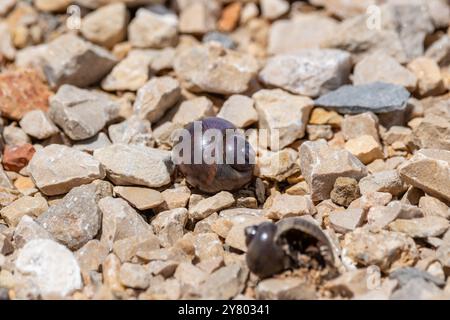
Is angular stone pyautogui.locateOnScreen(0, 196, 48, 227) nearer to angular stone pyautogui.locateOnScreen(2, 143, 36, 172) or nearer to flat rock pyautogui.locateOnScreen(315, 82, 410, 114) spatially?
angular stone pyautogui.locateOnScreen(2, 143, 36, 172)

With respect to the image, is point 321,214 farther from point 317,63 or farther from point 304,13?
point 304,13

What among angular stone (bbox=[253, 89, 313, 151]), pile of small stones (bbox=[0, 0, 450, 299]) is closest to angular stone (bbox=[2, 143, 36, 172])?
pile of small stones (bbox=[0, 0, 450, 299])

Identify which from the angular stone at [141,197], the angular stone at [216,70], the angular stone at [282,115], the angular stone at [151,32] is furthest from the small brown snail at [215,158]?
the angular stone at [151,32]

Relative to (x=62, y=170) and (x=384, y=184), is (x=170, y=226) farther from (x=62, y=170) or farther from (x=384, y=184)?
(x=384, y=184)

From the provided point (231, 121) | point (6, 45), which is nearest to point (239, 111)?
point (231, 121)

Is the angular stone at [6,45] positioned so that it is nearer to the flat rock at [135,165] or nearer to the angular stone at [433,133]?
the flat rock at [135,165]

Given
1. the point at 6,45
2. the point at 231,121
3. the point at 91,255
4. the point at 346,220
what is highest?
the point at 6,45
